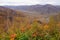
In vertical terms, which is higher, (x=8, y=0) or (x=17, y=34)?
(x=8, y=0)

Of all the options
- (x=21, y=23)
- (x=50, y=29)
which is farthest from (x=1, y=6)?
(x=50, y=29)

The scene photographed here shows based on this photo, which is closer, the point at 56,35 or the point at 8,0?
the point at 56,35

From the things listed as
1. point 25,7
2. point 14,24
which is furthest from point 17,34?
point 25,7

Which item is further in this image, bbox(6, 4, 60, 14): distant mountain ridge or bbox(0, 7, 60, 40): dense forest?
bbox(6, 4, 60, 14): distant mountain ridge

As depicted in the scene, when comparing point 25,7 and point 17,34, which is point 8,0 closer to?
point 25,7

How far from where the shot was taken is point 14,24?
7.34m

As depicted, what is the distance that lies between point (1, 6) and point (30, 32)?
1086mm

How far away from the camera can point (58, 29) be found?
7.26 metres

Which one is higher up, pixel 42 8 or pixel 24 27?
pixel 42 8

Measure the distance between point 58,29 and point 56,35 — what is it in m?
0.20

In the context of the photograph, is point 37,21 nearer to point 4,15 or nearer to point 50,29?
point 50,29

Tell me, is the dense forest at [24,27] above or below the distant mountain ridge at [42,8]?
below

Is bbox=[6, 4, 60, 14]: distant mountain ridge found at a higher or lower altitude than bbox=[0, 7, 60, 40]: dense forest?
higher

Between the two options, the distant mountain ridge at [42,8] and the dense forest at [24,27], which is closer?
the dense forest at [24,27]
